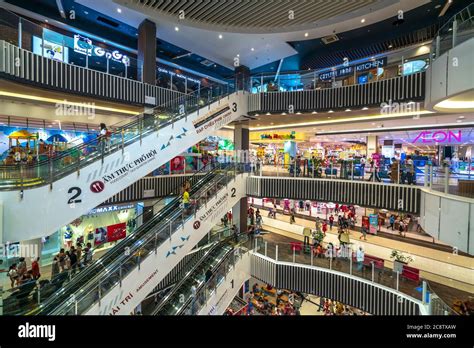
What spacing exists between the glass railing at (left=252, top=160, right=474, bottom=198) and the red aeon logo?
726 cm

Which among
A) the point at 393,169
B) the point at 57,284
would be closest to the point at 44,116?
the point at 57,284

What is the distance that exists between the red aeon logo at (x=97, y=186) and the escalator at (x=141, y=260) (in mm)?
2167

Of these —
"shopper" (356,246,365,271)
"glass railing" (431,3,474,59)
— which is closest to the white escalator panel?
"shopper" (356,246,365,271)

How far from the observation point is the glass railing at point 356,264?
7.93 m

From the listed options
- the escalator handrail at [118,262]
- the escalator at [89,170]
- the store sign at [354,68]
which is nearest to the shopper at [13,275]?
the escalator handrail at [118,262]

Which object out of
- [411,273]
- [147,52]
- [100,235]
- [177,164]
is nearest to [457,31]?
[411,273]

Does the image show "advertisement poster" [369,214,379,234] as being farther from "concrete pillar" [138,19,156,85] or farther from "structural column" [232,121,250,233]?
"concrete pillar" [138,19,156,85]

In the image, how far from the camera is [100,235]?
12.5 metres

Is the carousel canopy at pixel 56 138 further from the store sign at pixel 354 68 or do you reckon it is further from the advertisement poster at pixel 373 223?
the advertisement poster at pixel 373 223

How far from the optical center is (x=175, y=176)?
37.0 feet

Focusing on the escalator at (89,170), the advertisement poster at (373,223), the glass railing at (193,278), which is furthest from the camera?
the advertisement poster at (373,223)

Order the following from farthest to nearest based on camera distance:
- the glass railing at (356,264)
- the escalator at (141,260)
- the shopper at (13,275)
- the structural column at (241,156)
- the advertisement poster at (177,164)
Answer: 1. the structural column at (241,156)
2. the advertisement poster at (177,164)
3. the glass railing at (356,264)
4. the shopper at (13,275)
5. the escalator at (141,260)

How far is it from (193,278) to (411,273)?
25.1 ft
